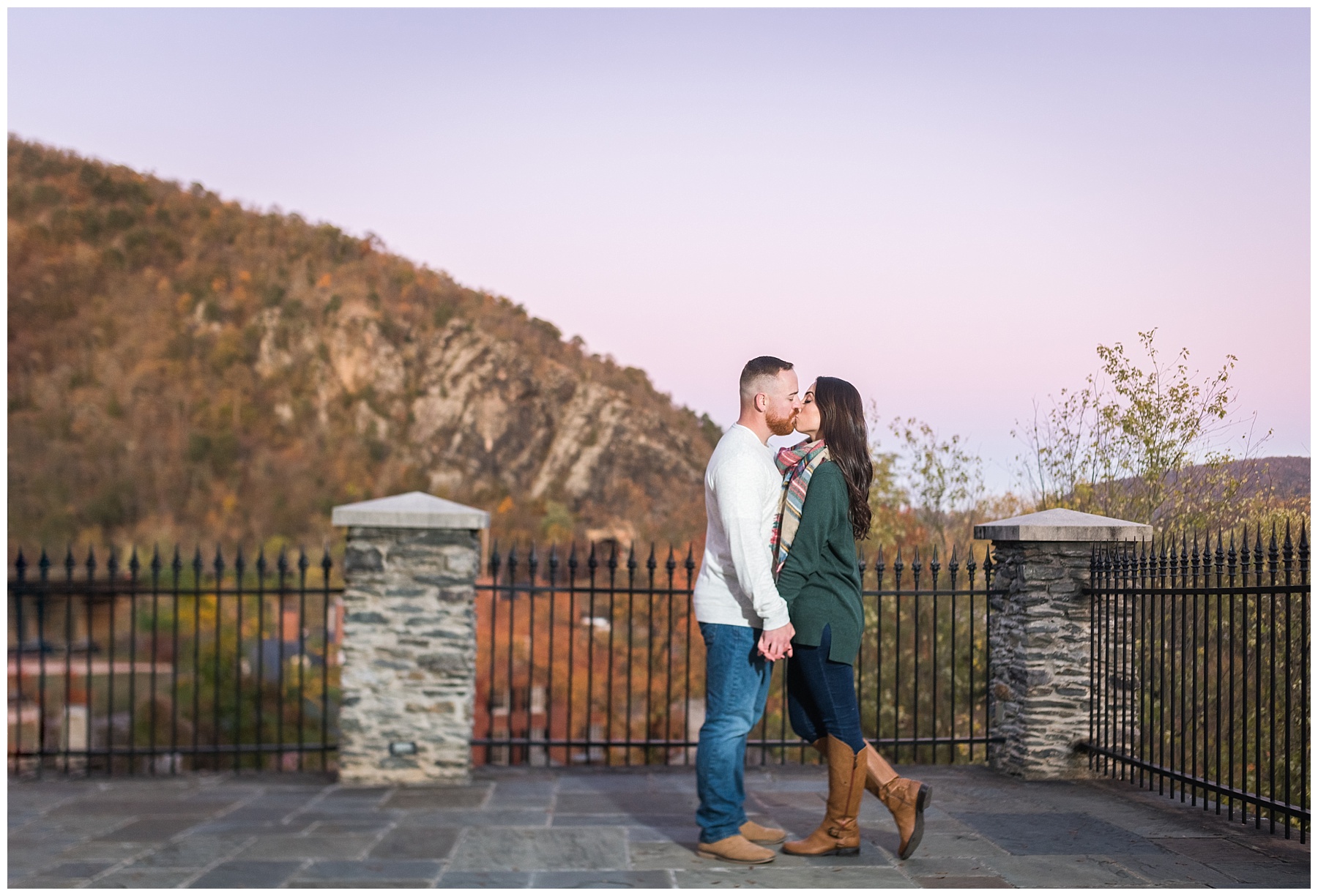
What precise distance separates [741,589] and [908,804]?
42.1 inches

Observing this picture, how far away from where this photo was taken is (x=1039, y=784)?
5879mm

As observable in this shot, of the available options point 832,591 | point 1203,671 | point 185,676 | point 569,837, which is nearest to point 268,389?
point 185,676

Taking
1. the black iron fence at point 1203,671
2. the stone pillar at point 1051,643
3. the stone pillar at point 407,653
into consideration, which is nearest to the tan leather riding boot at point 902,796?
the black iron fence at point 1203,671

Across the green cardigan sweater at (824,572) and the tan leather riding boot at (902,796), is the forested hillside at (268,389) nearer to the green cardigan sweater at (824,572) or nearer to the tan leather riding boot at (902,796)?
the tan leather riding boot at (902,796)

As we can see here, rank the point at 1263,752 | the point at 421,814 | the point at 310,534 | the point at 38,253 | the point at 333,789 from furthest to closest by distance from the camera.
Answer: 1. the point at 38,253
2. the point at 310,534
3. the point at 1263,752
4. the point at 333,789
5. the point at 421,814

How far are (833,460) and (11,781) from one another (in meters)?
4.89

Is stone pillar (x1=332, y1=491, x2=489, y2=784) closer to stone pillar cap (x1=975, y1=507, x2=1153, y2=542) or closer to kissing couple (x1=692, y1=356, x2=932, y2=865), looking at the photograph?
kissing couple (x1=692, y1=356, x2=932, y2=865)

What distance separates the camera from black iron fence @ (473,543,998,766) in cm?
618

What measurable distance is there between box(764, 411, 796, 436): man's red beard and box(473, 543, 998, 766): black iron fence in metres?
1.18

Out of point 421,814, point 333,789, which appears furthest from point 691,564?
point 333,789

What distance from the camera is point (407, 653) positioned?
5.85 meters

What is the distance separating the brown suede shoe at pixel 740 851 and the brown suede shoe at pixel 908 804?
498 mm

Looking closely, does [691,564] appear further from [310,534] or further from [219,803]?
[310,534]

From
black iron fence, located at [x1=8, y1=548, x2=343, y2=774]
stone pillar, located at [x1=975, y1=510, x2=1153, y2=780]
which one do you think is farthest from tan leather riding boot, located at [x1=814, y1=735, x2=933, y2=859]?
black iron fence, located at [x1=8, y1=548, x2=343, y2=774]
